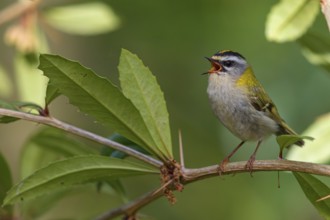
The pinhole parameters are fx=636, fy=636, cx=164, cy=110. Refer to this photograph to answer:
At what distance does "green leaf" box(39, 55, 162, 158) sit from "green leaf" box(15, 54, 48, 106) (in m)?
1.65

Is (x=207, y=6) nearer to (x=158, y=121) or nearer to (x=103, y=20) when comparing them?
(x=103, y=20)

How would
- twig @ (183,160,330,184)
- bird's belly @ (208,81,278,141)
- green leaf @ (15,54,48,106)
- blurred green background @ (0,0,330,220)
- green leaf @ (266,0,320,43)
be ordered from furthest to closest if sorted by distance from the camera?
blurred green background @ (0,0,330,220), green leaf @ (15,54,48,106), bird's belly @ (208,81,278,141), green leaf @ (266,0,320,43), twig @ (183,160,330,184)

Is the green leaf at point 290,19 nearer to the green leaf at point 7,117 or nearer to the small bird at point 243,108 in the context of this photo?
the small bird at point 243,108

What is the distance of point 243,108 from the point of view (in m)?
3.50

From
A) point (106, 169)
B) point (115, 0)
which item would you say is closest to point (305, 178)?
point (106, 169)

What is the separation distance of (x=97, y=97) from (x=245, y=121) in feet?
4.88

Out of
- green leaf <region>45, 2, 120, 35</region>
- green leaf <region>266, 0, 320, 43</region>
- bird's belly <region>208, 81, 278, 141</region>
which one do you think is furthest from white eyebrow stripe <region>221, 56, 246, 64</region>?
green leaf <region>266, 0, 320, 43</region>

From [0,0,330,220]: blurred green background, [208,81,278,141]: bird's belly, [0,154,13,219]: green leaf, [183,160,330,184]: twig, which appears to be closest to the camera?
[183,160,330,184]: twig

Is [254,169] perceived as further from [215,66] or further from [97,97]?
[215,66]

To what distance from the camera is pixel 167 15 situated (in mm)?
6176

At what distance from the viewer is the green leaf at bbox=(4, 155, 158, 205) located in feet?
7.02

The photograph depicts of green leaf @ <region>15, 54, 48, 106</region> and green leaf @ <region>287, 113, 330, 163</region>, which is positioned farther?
green leaf @ <region>15, 54, 48, 106</region>

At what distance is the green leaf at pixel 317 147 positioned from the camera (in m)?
2.99

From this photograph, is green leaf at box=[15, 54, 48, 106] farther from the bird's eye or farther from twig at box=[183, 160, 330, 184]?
twig at box=[183, 160, 330, 184]
